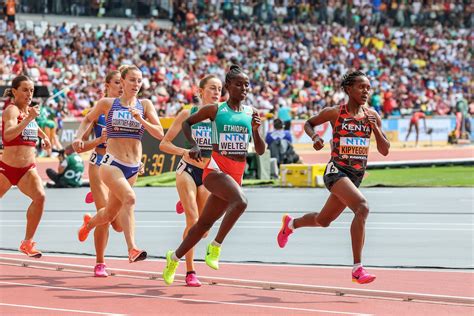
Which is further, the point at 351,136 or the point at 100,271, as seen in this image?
the point at 100,271

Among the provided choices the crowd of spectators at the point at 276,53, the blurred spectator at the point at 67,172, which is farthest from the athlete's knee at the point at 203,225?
the crowd of spectators at the point at 276,53

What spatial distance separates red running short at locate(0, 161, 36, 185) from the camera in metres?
13.0

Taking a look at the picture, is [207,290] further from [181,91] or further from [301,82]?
[301,82]

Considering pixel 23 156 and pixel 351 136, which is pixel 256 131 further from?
pixel 23 156

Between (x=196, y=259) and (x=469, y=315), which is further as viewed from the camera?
(x=196, y=259)

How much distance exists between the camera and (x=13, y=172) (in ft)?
42.8

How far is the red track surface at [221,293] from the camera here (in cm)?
962

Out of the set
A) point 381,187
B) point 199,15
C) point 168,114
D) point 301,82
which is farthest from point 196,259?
point 199,15

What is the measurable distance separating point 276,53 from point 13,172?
39669mm

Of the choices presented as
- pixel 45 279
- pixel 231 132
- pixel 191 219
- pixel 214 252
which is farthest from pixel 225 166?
pixel 45 279

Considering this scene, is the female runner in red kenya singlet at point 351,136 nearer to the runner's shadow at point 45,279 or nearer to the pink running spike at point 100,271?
the pink running spike at point 100,271

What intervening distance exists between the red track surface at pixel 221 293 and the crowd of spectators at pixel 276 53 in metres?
27.2

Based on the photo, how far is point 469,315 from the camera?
9180 millimetres

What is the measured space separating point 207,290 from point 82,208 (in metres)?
11.6
